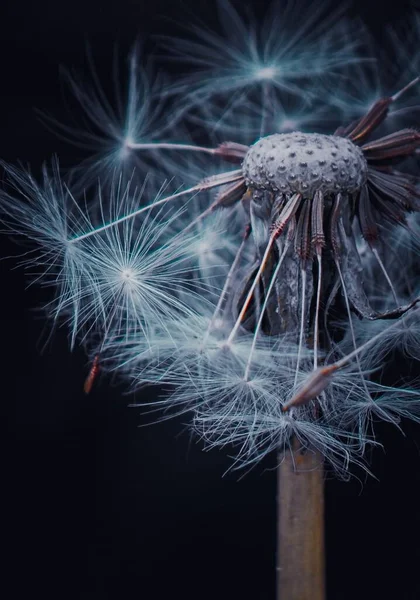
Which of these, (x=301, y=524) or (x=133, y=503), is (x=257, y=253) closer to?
(x=301, y=524)

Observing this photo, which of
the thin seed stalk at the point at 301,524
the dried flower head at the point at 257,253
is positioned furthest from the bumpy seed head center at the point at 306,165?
the thin seed stalk at the point at 301,524

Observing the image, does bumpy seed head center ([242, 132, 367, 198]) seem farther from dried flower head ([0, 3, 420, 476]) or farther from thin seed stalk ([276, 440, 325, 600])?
thin seed stalk ([276, 440, 325, 600])

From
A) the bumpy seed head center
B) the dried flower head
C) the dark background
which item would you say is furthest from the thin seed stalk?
the bumpy seed head center

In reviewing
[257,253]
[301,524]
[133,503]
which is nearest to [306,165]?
[257,253]

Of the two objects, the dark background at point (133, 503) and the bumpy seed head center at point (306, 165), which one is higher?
the bumpy seed head center at point (306, 165)

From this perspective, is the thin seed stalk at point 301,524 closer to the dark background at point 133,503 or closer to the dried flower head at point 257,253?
the dried flower head at point 257,253

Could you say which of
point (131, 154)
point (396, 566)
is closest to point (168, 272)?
point (131, 154)
